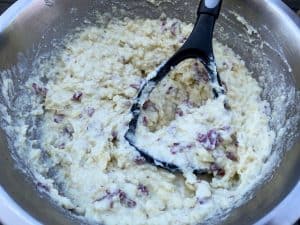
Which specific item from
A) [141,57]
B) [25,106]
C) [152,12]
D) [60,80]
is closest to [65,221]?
[25,106]

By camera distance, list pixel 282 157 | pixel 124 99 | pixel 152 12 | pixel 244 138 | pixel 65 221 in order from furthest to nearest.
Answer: pixel 152 12 < pixel 124 99 < pixel 244 138 < pixel 282 157 < pixel 65 221

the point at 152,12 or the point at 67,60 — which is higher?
the point at 152,12

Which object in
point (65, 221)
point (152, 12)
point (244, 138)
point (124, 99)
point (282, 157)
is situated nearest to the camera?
point (65, 221)

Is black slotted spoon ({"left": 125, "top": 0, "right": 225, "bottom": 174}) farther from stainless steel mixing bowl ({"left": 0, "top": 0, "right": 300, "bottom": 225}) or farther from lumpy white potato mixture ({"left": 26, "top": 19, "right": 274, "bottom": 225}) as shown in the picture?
stainless steel mixing bowl ({"left": 0, "top": 0, "right": 300, "bottom": 225})

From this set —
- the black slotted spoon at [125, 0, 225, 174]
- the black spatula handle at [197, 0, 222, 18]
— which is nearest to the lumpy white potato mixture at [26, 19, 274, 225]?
the black slotted spoon at [125, 0, 225, 174]

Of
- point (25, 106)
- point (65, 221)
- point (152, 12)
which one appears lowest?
point (25, 106)

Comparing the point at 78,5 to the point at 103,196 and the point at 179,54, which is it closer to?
the point at 179,54

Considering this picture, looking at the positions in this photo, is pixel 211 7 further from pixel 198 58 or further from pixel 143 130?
pixel 143 130
